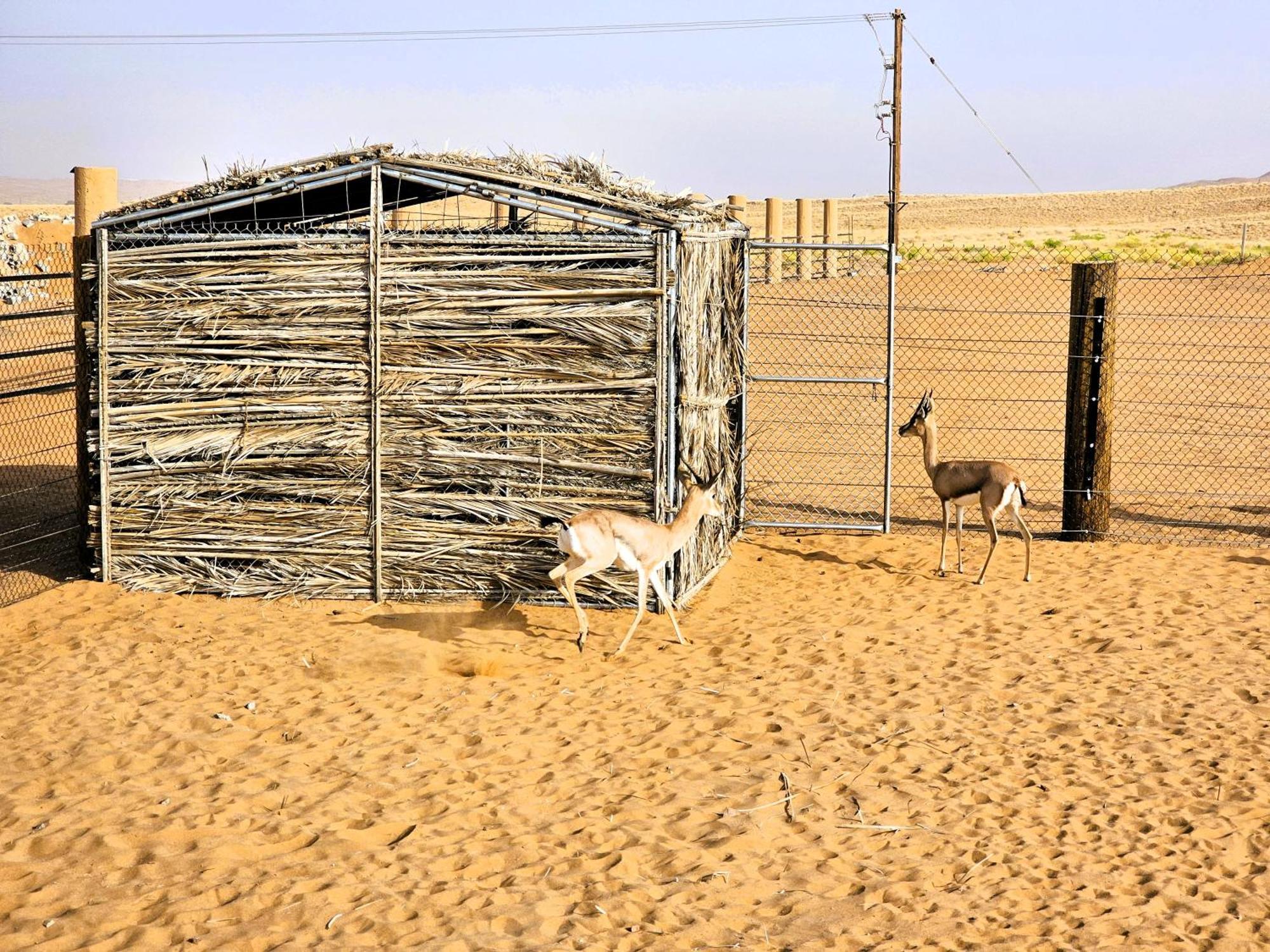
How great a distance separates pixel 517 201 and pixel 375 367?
5.50ft

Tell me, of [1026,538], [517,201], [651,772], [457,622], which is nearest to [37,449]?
[457,622]

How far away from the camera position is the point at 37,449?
15648 mm

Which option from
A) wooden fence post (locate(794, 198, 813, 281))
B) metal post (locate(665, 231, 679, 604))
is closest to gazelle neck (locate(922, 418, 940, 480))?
metal post (locate(665, 231, 679, 604))

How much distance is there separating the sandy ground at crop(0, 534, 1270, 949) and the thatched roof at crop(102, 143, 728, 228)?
10.0ft

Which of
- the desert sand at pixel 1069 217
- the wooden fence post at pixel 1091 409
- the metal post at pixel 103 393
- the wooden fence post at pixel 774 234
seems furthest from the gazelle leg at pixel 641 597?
the desert sand at pixel 1069 217

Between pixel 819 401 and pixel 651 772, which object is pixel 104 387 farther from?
pixel 819 401

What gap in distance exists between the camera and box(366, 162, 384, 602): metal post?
9766 millimetres

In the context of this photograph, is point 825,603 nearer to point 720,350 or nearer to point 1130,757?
point 720,350

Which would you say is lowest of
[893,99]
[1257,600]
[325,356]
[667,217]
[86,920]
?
[86,920]

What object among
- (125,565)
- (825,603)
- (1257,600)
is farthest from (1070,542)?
(125,565)

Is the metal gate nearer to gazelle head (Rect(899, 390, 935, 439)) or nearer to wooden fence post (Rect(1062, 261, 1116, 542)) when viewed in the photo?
gazelle head (Rect(899, 390, 935, 439))

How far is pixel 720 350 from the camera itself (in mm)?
11031

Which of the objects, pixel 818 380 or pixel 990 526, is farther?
pixel 818 380

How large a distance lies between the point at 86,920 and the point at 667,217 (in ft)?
20.1
